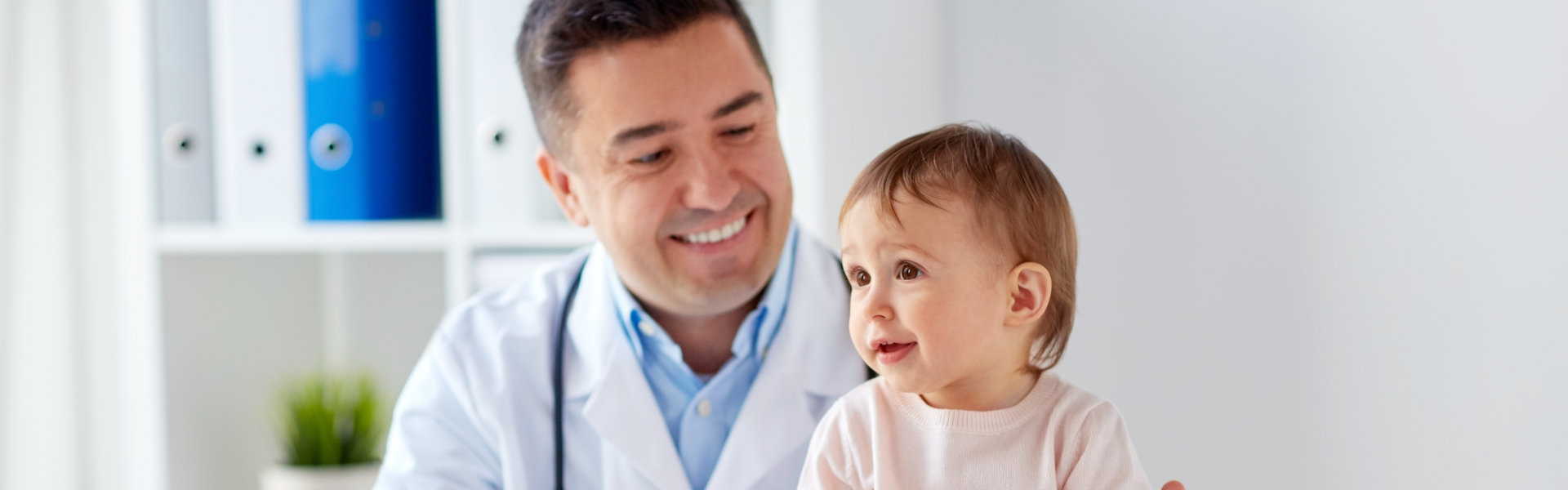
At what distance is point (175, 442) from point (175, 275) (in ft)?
0.99

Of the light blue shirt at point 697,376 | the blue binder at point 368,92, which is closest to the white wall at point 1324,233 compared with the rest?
the light blue shirt at point 697,376

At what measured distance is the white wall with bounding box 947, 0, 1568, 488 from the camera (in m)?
0.74

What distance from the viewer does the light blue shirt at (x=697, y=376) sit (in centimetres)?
121

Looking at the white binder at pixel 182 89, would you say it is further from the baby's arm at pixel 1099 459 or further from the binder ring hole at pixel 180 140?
the baby's arm at pixel 1099 459

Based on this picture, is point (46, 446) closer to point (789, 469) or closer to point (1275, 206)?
point (789, 469)

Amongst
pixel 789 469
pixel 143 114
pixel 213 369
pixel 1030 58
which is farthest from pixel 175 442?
pixel 1030 58

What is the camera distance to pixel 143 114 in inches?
67.5

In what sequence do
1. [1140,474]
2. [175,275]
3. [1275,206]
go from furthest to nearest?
[175,275] → [1275,206] → [1140,474]

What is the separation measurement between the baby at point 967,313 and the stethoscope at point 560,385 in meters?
0.35

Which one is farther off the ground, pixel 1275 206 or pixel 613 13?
pixel 613 13

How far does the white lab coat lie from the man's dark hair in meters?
0.19

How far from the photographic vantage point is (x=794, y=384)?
3.82ft

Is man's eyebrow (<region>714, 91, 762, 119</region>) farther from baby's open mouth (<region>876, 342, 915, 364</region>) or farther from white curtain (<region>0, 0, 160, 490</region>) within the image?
white curtain (<region>0, 0, 160, 490</region>)

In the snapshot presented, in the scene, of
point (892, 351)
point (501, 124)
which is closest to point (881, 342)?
point (892, 351)
